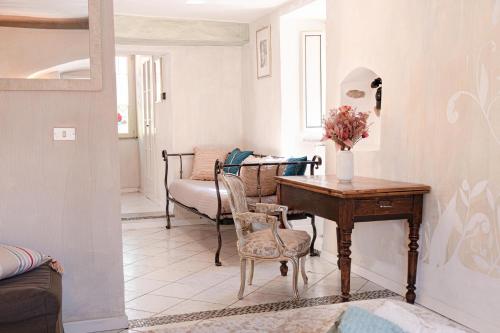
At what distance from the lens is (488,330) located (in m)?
3.02

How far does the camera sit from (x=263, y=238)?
3.77 m

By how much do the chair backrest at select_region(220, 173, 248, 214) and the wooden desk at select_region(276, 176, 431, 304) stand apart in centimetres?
53

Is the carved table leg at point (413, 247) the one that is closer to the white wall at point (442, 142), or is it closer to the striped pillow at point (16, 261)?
the white wall at point (442, 142)

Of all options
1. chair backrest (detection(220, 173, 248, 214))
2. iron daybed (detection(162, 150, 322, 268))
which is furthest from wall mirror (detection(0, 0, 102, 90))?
iron daybed (detection(162, 150, 322, 268))

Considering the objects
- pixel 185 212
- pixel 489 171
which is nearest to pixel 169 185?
pixel 185 212

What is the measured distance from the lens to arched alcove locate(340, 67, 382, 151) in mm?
4391

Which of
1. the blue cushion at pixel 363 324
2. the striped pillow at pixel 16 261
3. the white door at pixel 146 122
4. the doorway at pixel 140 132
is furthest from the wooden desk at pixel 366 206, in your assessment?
the white door at pixel 146 122

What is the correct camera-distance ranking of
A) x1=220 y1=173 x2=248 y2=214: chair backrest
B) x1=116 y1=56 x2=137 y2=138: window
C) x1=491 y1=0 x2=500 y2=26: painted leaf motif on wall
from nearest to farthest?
x1=491 y1=0 x2=500 y2=26: painted leaf motif on wall → x1=220 y1=173 x2=248 y2=214: chair backrest → x1=116 y1=56 x2=137 y2=138: window

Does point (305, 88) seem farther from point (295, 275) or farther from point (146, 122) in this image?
point (146, 122)

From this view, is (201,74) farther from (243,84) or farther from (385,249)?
(385,249)

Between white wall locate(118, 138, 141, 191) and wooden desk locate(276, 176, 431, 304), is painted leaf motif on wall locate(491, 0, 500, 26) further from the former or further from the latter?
white wall locate(118, 138, 141, 191)

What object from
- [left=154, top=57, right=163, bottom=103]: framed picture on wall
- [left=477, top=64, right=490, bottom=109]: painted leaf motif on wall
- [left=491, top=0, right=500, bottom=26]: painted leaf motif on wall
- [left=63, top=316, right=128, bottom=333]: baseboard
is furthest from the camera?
[left=154, top=57, right=163, bottom=103]: framed picture on wall

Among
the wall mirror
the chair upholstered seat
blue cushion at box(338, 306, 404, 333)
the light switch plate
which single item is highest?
the wall mirror

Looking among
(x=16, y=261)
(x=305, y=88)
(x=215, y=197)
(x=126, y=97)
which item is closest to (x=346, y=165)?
(x=215, y=197)
